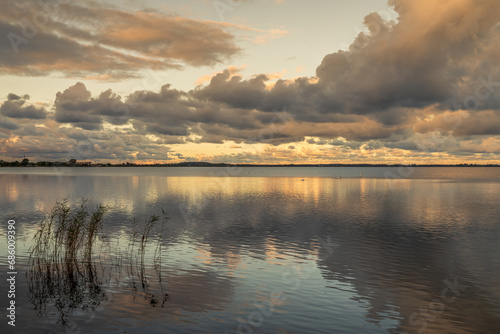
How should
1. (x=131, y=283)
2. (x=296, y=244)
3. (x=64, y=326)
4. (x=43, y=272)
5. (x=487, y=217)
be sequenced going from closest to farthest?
1. (x=64, y=326)
2. (x=131, y=283)
3. (x=43, y=272)
4. (x=296, y=244)
5. (x=487, y=217)

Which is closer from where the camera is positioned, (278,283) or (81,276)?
(278,283)

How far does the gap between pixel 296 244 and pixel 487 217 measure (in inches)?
1806

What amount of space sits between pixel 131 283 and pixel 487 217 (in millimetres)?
67965

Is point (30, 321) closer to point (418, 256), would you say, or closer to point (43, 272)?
point (43, 272)

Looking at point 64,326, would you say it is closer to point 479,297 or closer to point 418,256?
point 479,297

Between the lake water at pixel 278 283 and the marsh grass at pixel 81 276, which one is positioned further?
the marsh grass at pixel 81 276

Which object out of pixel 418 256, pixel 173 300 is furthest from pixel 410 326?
pixel 418 256

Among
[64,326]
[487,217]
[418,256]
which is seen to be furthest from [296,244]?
[487,217]

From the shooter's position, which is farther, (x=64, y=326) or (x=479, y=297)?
(x=479, y=297)

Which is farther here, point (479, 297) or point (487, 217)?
point (487, 217)

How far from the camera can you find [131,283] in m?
30.2

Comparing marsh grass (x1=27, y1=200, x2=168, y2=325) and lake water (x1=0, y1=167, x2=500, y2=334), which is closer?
lake water (x1=0, y1=167, x2=500, y2=334)

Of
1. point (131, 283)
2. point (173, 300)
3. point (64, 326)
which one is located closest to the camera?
point (64, 326)

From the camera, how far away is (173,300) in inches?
1033
